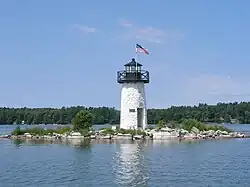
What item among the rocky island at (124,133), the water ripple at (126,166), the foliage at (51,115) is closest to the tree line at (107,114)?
the foliage at (51,115)

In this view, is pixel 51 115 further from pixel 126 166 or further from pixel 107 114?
pixel 126 166

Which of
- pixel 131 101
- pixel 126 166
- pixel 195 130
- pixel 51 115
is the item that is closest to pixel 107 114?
pixel 51 115

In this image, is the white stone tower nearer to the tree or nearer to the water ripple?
the tree

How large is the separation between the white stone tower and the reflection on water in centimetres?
1239

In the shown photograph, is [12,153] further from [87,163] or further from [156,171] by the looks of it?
[156,171]

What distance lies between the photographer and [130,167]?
3116 cm

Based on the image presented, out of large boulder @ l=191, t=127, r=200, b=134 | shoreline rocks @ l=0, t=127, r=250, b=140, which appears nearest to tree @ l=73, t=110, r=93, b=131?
shoreline rocks @ l=0, t=127, r=250, b=140

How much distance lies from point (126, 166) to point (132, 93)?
81.1ft

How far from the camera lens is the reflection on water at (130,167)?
26203 millimetres

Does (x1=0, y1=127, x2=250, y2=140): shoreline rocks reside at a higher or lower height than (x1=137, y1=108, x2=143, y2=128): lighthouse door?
lower

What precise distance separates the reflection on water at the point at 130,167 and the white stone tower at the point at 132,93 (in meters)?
12.4

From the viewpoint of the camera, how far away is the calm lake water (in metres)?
26.1

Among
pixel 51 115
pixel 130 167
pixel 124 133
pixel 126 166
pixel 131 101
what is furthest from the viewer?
pixel 51 115

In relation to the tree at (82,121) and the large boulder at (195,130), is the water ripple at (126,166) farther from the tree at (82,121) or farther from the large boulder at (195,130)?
the large boulder at (195,130)
